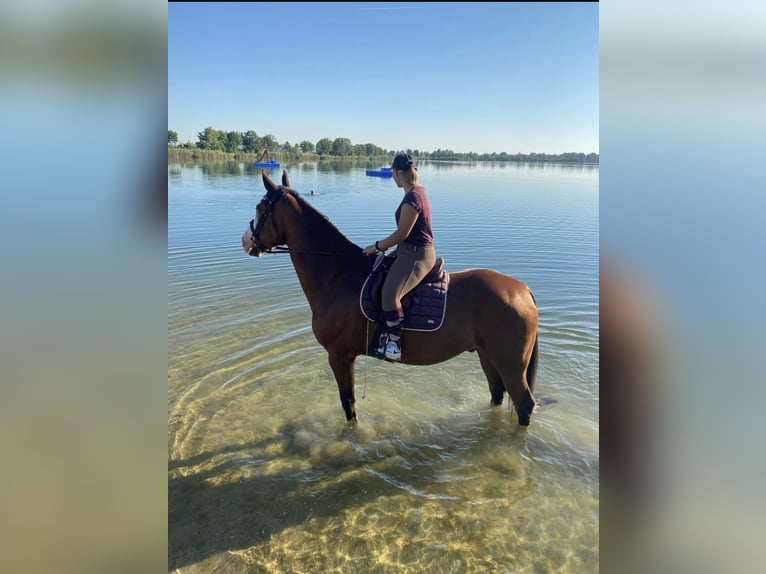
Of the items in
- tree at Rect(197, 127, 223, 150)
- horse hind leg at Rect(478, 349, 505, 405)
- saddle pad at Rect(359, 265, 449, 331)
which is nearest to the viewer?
saddle pad at Rect(359, 265, 449, 331)

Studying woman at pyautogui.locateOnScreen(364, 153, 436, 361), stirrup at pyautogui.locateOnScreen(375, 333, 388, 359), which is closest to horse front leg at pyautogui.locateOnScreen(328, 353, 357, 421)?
stirrup at pyautogui.locateOnScreen(375, 333, 388, 359)

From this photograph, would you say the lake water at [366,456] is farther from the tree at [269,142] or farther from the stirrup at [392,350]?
the tree at [269,142]

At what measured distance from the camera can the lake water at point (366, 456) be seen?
356 cm

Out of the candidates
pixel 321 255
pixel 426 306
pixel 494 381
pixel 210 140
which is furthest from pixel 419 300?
pixel 210 140

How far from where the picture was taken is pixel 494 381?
557cm

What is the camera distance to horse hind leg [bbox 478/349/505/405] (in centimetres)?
548

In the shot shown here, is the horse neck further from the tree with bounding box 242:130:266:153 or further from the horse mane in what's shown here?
the tree with bounding box 242:130:266:153

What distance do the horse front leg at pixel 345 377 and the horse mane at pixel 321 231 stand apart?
1290mm

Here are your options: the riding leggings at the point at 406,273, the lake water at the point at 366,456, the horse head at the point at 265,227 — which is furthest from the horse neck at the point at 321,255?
the lake water at the point at 366,456
